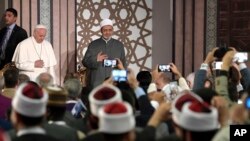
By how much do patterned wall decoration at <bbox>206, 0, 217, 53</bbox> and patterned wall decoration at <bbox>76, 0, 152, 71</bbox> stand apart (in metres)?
0.92

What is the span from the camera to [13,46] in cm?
914

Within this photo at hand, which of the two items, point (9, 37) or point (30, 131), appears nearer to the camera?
point (30, 131)

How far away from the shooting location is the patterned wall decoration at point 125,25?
405 inches

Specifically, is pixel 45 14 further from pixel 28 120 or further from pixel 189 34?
pixel 28 120

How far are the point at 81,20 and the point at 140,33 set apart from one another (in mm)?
1027

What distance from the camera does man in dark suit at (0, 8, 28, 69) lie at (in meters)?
9.13

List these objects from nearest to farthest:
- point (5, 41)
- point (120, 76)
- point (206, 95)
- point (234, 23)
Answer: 1. point (206, 95)
2. point (120, 76)
3. point (5, 41)
4. point (234, 23)

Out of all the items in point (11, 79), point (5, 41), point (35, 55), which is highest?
point (5, 41)

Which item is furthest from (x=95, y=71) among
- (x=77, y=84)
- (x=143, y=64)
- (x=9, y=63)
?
(x=77, y=84)

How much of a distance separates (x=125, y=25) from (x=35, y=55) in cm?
210

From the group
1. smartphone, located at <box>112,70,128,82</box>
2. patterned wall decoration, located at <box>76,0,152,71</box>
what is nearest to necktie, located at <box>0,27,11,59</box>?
patterned wall decoration, located at <box>76,0,152,71</box>

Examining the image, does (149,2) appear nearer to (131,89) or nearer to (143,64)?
(143,64)

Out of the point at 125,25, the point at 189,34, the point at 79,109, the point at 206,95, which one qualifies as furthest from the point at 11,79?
the point at 189,34

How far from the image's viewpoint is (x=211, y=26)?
1055cm
